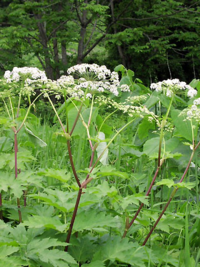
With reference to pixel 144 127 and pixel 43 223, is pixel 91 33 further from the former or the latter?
pixel 43 223

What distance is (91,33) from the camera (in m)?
8.12

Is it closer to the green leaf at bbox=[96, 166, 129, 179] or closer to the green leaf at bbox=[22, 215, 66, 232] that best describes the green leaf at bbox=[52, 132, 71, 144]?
the green leaf at bbox=[96, 166, 129, 179]

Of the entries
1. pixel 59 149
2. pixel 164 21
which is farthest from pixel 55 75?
pixel 59 149

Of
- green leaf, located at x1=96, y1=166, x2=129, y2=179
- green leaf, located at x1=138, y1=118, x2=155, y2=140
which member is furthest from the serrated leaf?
green leaf, located at x1=138, y1=118, x2=155, y2=140

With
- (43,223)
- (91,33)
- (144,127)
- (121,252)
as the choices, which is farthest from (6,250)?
(91,33)

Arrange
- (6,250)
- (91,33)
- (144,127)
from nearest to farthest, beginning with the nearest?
1. (6,250)
2. (144,127)
3. (91,33)

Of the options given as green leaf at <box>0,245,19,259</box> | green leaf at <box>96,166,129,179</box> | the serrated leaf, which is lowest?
the serrated leaf

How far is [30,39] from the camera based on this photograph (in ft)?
25.1

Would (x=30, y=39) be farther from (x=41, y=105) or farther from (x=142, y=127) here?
(x=142, y=127)

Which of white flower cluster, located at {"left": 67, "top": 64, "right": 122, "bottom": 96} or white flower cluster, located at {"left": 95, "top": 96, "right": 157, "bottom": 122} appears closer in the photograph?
white flower cluster, located at {"left": 95, "top": 96, "right": 157, "bottom": 122}

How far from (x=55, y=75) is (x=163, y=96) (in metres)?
6.32

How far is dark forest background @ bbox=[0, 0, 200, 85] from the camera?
6172mm

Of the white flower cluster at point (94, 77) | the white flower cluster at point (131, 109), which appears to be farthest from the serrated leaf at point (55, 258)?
the white flower cluster at point (94, 77)

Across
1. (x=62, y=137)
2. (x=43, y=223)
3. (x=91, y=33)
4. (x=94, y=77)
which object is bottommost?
(x=43, y=223)
